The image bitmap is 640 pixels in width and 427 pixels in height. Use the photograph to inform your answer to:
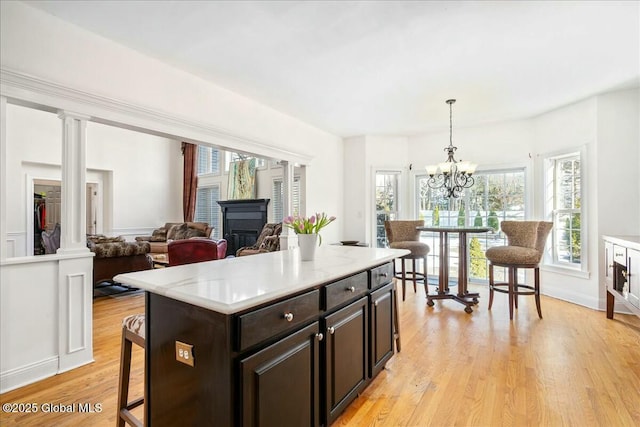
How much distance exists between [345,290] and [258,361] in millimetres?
713

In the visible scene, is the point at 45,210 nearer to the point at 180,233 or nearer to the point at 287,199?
the point at 180,233

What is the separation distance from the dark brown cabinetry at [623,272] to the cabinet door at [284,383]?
292 centimetres

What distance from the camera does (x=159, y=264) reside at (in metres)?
5.59

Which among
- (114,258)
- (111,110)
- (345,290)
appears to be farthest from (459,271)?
(114,258)

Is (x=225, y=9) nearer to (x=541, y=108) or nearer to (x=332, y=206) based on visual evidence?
(x=332, y=206)

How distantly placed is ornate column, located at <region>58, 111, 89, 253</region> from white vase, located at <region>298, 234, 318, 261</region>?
1.77 meters

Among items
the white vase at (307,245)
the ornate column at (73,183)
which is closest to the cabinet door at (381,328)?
the white vase at (307,245)

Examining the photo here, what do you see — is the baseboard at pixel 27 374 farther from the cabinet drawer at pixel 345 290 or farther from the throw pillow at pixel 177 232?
the throw pillow at pixel 177 232

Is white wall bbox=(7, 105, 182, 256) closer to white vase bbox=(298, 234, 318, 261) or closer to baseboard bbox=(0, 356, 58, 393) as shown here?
baseboard bbox=(0, 356, 58, 393)

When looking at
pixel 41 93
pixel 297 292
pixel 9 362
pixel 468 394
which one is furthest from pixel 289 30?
pixel 9 362

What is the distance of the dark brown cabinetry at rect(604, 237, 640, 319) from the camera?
106 inches

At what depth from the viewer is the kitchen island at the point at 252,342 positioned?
1153mm

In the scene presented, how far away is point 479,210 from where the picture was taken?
5.30 meters

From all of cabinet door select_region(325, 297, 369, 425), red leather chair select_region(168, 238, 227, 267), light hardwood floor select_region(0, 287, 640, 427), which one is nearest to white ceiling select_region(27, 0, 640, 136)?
red leather chair select_region(168, 238, 227, 267)
